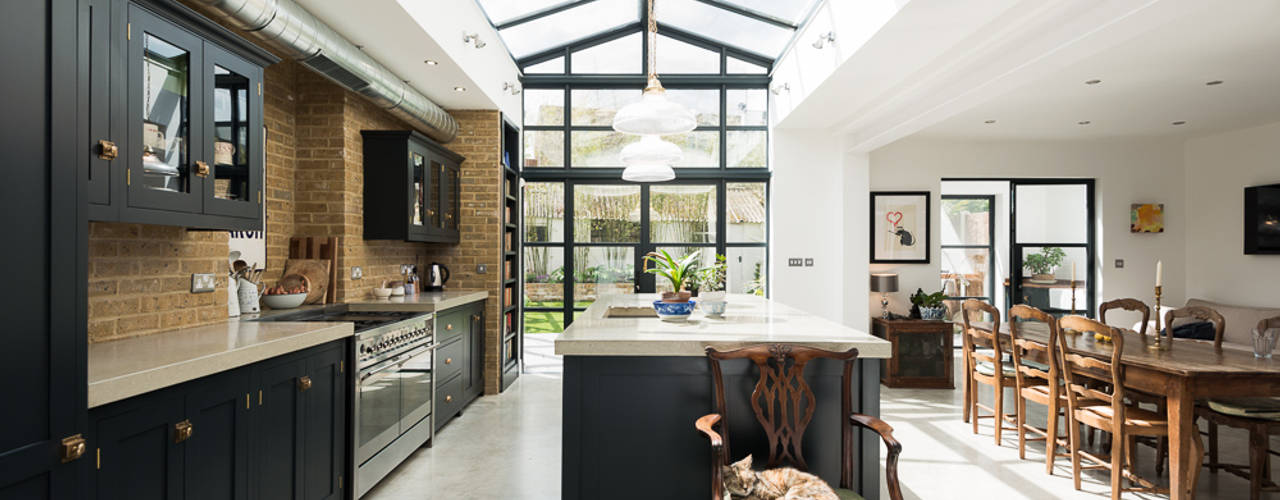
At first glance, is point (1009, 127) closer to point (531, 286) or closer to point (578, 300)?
point (578, 300)

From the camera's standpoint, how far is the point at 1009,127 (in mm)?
5762

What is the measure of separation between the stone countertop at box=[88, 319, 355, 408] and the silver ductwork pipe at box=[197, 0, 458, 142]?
4.50 ft

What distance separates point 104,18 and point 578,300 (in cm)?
489

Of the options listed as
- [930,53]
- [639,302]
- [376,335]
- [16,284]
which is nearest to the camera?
[16,284]

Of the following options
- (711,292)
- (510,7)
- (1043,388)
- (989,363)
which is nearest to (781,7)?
(510,7)

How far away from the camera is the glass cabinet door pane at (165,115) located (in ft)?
6.49

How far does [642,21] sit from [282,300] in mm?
4399

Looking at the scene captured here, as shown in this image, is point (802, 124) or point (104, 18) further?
point (802, 124)

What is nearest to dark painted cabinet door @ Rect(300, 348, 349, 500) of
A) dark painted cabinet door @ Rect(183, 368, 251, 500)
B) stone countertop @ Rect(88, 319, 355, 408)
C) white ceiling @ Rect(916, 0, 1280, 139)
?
stone countertop @ Rect(88, 319, 355, 408)

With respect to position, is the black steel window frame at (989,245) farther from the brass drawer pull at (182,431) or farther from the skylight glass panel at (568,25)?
the brass drawer pull at (182,431)

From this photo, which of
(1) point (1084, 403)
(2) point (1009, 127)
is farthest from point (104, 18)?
(2) point (1009, 127)

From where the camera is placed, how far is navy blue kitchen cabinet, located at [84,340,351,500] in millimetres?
1622

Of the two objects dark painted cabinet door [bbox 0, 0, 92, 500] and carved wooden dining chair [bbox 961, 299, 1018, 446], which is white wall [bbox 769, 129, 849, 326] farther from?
dark painted cabinet door [bbox 0, 0, 92, 500]

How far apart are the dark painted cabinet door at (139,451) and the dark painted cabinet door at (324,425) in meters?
0.68
